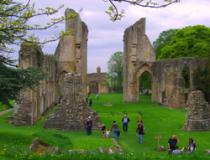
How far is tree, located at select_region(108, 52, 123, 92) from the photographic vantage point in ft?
303

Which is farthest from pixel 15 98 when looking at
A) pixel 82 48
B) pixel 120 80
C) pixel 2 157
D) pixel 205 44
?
pixel 120 80

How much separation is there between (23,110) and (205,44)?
34339 mm

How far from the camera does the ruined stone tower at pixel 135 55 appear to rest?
187ft

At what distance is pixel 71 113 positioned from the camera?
1211 inches

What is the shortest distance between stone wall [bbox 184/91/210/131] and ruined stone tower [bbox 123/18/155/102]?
26.2m

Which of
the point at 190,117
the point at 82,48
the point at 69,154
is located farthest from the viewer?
the point at 82,48

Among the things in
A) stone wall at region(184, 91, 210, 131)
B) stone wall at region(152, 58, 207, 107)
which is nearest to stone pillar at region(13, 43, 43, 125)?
stone wall at region(184, 91, 210, 131)

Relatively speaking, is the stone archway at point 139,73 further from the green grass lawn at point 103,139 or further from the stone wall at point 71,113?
the stone wall at point 71,113

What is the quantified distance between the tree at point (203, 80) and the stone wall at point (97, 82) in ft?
125

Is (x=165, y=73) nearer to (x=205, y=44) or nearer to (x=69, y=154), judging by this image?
(x=205, y=44)

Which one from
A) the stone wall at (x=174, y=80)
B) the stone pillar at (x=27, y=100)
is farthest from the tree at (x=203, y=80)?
the stone pillar at (x=27, y=100)

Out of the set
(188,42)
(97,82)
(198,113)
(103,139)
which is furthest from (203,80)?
(97,82)

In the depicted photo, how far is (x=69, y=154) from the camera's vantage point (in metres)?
12.9

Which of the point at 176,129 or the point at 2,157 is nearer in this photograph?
the point at 2,157
